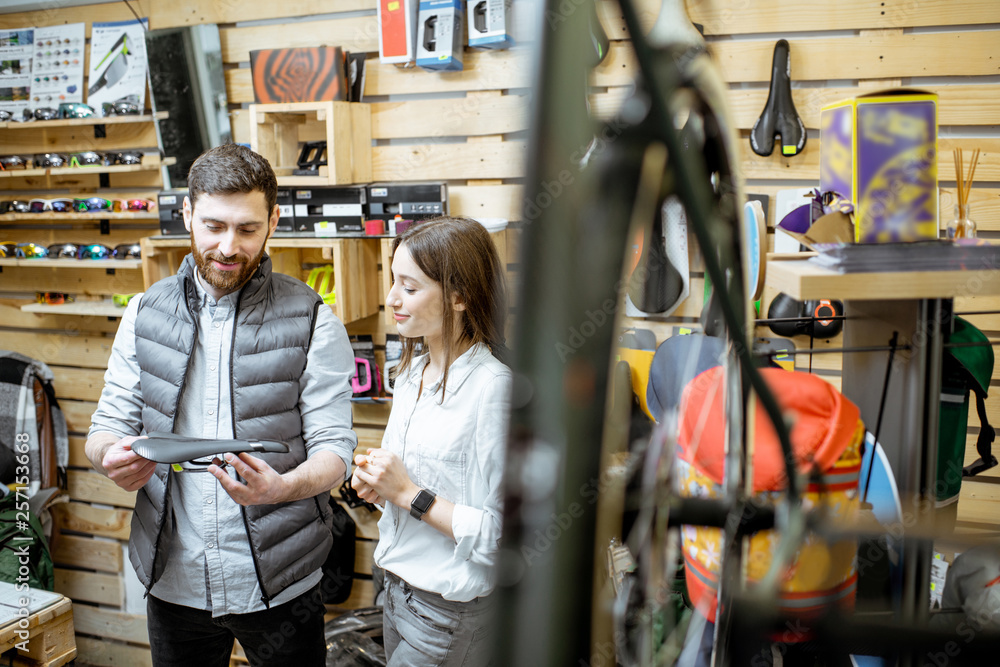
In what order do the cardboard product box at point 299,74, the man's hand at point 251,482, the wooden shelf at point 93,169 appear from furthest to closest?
the wooden shelf at point 93,169 < the cardboard product box at point 299,74 < the man's hand at point 251,482

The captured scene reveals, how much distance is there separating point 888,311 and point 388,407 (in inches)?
92.7

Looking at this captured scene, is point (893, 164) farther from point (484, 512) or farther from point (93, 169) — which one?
point (93, 169)

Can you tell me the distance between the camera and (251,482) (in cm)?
148

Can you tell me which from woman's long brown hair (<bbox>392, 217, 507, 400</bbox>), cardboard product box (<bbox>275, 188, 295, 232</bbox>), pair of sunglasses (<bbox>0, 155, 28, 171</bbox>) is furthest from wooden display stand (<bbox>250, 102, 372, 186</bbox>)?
woman's long brown hair (<bbox>392, 217, 507, 400</bbox>)

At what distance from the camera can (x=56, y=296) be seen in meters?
3.49

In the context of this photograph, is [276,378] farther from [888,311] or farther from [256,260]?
[888,311]

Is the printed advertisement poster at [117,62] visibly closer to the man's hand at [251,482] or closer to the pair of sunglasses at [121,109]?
the pair of sunglasses at [121,109]

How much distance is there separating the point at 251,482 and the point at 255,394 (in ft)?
0.85

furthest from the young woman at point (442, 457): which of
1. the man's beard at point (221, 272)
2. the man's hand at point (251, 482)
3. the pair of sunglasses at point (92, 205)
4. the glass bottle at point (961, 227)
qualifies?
the pair of sunglasses at point (92, 205)

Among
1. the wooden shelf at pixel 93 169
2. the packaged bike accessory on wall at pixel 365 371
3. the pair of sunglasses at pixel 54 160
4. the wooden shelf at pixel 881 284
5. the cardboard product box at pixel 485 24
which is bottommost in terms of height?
the packaged bike accessory on wall at pixel 365 371

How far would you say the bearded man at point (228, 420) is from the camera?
1653 millimetres

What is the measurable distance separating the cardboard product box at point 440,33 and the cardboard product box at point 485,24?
2.3 inches

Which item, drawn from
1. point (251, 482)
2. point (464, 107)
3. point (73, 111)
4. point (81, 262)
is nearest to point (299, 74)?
point (464, 107)

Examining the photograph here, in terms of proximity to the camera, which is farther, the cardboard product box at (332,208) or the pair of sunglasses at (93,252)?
the pair of sunglasses at (93,252)
